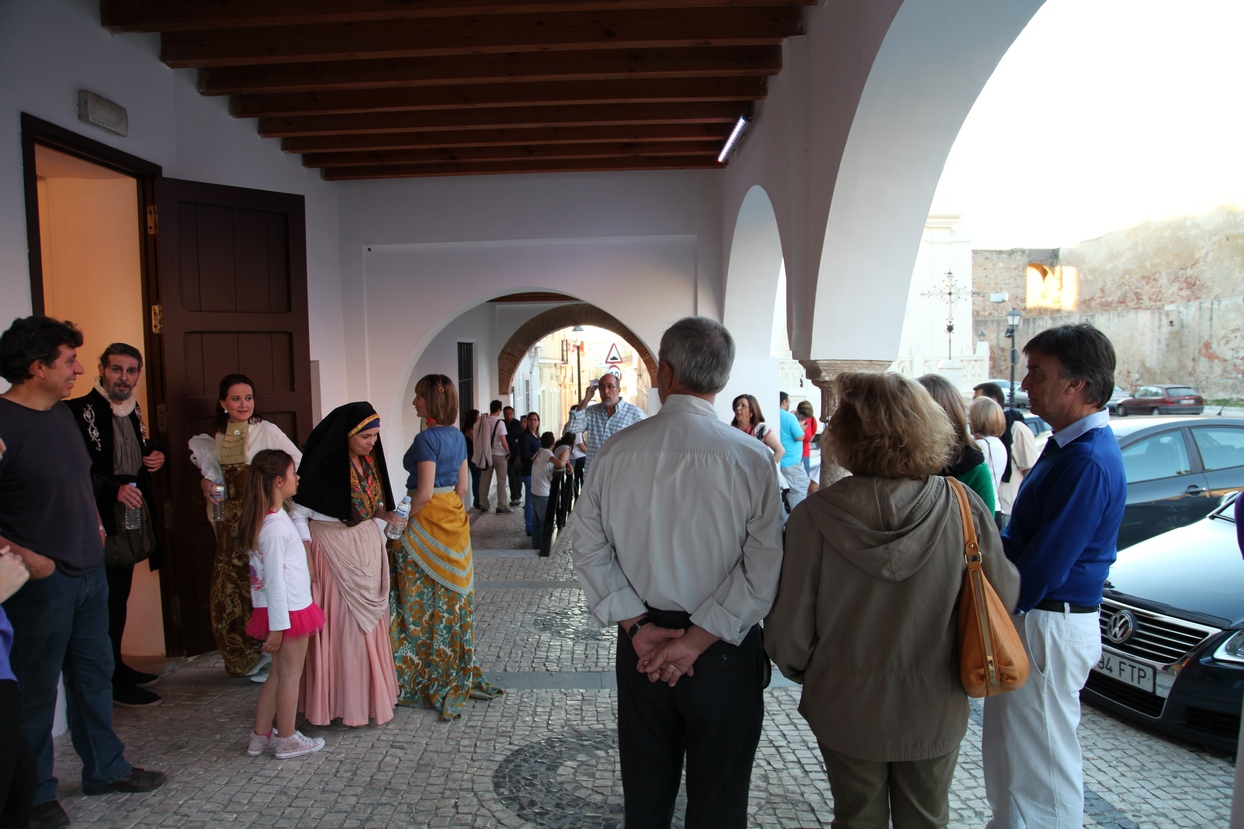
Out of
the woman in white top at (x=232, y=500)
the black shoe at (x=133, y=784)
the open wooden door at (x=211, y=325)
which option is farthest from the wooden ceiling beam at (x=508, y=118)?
the black shoe at (x=133, y=784)

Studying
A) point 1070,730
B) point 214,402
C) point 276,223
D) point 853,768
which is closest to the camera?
point 853,768

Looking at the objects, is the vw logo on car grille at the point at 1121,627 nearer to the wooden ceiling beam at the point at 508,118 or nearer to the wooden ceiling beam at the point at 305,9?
the wooden ceiling beam at the point at 305,9

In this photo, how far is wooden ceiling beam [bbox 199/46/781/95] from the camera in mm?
4848

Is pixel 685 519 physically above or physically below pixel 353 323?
below

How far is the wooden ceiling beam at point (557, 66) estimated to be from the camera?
4.85 m

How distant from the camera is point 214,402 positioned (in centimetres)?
475

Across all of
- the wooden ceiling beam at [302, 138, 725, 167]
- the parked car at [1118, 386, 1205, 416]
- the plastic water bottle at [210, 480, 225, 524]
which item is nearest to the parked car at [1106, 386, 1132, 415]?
the parked car at [1118, 386, 1205, 416]

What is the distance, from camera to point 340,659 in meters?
3.44

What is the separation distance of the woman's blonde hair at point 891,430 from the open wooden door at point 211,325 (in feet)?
13.3

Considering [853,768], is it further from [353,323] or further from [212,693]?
[353,323]

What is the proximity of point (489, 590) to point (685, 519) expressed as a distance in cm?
432

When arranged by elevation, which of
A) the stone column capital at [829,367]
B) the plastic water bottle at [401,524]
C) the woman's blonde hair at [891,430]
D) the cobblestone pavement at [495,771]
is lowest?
the cobblestone pavement at [495,771]

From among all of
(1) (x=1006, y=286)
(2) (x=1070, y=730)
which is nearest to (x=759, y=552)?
(2) (x=1070, y=730)

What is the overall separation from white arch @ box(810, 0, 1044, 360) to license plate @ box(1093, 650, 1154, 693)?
187cm
